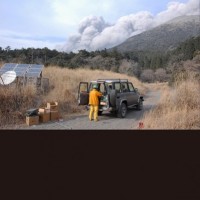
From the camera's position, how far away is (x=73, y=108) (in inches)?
654

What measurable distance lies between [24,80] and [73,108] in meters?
3.74

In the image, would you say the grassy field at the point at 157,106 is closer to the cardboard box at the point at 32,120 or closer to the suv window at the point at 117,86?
the cardboard box at the point at 32,120

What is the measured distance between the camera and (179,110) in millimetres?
10836

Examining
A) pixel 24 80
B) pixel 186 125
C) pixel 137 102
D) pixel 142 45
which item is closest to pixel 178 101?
pixel 186 125

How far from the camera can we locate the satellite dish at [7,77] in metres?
17.0

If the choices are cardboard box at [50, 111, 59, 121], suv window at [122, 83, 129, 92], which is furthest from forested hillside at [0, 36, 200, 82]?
cardboard box at [50, 111, 59, 121]

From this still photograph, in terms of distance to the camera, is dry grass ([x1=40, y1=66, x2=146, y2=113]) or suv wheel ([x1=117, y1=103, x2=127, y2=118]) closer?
suv wheel ([x1=117, y1=103, x2=127, y2=118])

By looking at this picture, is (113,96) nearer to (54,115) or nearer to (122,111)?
(122,111)

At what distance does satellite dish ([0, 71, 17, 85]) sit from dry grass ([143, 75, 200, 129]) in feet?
28.7

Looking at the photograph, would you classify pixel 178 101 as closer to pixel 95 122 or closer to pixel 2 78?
pixel 95 122

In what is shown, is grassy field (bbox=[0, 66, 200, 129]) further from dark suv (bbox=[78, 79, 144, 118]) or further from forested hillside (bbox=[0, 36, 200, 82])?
forested hillside (bbox=[0, 36, 200, 82])

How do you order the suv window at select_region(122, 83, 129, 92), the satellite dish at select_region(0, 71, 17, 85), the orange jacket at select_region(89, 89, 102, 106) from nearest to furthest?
the orange jacket at select_region(89, 89, 102, 106), the suv window at select_region(122, 83, 129, 92), the satellite dish at select_region(0, 71, 17, 85)

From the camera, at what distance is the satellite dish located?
17005 mm

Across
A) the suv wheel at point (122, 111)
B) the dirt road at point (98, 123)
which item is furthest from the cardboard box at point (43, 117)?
the suv wheel at point (122, 111)
